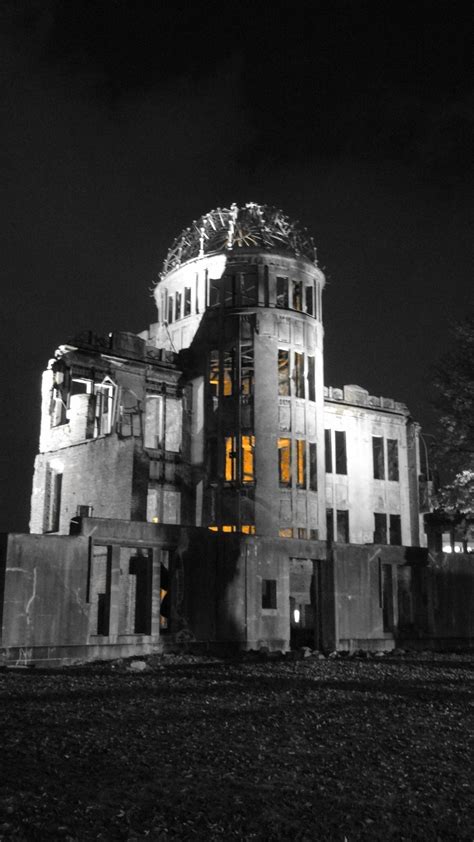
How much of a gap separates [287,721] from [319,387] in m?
30.0

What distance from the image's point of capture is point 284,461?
37.1m

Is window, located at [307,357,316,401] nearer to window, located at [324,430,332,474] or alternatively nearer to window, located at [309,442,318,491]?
window, located at [309,442,318,491]

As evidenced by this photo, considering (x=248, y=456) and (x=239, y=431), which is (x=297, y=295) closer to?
(x=239, y=431)

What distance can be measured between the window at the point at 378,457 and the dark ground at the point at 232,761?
3061 centimetres

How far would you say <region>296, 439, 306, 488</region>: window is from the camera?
37.3m

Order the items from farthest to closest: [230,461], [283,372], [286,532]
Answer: [283,372] < [230,461] < [286,532]

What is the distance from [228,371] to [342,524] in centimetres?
1047

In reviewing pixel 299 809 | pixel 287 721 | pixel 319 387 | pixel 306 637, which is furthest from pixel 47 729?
pixel 319 387

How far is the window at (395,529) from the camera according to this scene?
43812mm

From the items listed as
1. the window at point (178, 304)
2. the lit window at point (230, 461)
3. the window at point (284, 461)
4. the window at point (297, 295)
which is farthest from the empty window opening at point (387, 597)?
the window at point (178, 304)

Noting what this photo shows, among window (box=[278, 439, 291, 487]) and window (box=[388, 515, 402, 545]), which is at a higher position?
window (box=[278, 439, 291, 487])

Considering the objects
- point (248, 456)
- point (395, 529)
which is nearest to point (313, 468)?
point (248, 456)

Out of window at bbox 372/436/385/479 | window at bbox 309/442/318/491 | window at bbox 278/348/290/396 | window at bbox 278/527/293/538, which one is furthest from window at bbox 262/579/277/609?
window at bbox 372/436/385/479

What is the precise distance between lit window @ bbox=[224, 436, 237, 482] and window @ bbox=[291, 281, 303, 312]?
24.9ft
